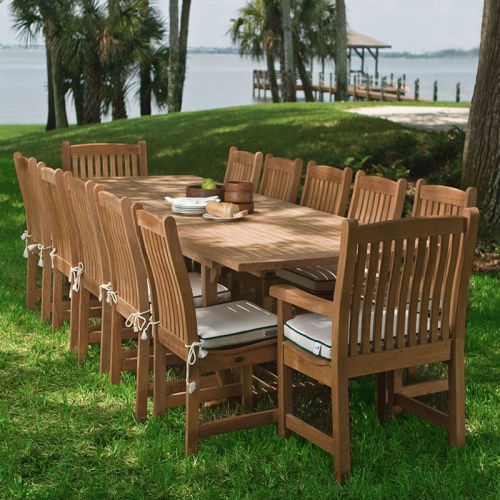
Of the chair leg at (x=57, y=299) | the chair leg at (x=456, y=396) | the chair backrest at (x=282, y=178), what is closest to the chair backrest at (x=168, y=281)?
the chair leg at (x=456, y=396)

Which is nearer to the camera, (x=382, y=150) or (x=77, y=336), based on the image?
(x=77, y=336)

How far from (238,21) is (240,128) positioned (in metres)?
25.4

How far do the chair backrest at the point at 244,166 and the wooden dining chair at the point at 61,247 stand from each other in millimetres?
1588

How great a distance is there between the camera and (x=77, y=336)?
18.1 feet

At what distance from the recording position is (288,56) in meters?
24.0

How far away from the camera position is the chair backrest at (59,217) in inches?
206

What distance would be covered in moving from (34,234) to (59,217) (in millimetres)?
869

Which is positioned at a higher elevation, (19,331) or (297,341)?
(297,341)

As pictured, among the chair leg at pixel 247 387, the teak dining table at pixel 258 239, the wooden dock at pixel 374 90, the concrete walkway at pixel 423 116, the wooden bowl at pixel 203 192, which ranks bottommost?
the wooden dock at pixel 374 90

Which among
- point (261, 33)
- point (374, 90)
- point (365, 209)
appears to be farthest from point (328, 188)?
point (261, 33)

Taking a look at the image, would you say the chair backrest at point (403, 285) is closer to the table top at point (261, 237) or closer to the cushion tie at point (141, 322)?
the table top at point (261, 237)

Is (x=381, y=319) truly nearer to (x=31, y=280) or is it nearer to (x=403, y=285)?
(x=403, y=285)

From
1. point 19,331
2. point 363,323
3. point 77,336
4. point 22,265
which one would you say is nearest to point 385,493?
point 363,323

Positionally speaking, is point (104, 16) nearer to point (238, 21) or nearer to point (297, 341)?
point (238, 21)
